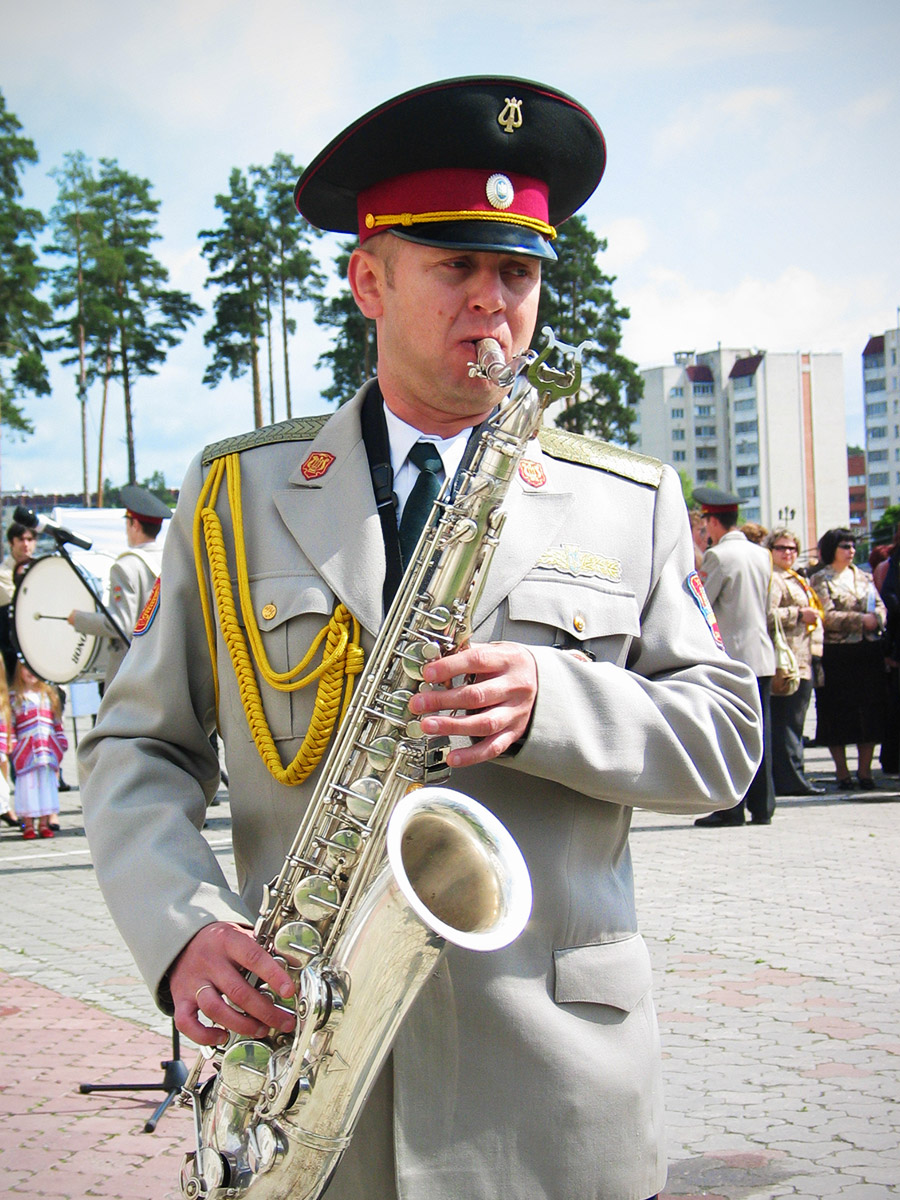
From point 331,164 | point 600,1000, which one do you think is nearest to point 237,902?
point 600,1000

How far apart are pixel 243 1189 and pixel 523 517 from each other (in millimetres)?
1168

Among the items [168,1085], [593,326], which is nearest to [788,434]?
[593,326]

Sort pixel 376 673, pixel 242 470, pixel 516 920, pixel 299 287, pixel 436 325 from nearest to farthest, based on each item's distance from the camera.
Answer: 1. pixel 516 920
2. pixel 376 673
3. pixel 436 325
4. pixel 242 470
5. pixel 299 287

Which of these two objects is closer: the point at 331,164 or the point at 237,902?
the point at 237,902

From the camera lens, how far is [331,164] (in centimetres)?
240

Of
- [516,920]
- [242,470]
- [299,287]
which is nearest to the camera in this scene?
[516,920]

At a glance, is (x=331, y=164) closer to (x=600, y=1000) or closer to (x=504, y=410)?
(x=504, y=410)

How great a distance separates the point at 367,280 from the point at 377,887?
3.74 ft

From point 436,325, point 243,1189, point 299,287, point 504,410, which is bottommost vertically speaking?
point 243,1189

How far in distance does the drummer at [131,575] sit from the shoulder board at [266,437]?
20.4 ft

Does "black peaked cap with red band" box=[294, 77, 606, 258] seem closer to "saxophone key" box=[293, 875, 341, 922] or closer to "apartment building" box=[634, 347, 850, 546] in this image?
"saxophone key" box=[293, 875, 341, 922]

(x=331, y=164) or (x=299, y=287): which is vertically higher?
(x=299, y=287)

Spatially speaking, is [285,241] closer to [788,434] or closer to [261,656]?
[261,656]

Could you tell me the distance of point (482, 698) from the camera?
6.27 ft
